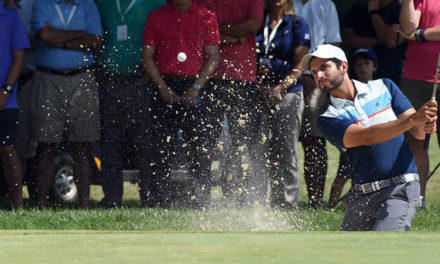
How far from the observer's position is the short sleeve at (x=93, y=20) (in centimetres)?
995

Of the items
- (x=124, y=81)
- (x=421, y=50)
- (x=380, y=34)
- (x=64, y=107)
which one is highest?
(x=380, y=34)

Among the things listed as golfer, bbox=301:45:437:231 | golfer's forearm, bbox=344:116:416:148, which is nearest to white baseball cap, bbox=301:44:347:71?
golfer, bbox=301:45:437:231

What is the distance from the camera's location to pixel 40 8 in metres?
10.0

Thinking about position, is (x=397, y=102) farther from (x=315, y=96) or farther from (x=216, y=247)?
(x=315, y=96)

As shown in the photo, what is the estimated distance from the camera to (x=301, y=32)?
9.99 m

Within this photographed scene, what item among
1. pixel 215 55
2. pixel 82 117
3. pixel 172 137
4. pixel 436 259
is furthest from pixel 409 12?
pixel 436 259

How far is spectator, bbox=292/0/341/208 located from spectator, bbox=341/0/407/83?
42 cm

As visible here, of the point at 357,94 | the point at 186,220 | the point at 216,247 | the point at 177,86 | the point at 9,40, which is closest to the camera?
the point at 216,247

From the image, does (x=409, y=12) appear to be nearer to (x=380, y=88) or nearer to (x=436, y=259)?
(x=380, y=88)

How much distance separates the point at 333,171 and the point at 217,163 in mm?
5472

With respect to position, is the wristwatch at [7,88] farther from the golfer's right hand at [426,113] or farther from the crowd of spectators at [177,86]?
the golfer's right hand at [426,113]

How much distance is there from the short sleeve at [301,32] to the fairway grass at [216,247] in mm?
4818

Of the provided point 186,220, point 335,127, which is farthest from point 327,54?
point 186,220

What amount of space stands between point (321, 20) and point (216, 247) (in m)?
6.02
